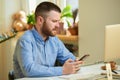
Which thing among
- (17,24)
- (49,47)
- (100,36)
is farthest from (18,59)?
(17,24)

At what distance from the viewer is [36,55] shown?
1.92 metres

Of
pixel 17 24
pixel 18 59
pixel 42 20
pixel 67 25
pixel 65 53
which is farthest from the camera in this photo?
pixel 17 24

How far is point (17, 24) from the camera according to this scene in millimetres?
3832

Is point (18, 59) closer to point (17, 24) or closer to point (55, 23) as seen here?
point (55, 23)

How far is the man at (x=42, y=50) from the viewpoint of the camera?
1.72 meters

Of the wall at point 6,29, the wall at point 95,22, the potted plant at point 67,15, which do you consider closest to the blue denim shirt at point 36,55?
the wall at point 95,22

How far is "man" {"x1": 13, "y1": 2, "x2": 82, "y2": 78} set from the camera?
5.64 feet

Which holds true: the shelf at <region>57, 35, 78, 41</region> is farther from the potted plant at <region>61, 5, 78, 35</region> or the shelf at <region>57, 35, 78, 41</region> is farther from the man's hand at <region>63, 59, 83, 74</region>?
the man's hand at <region>63, 59, 83, 74</region>

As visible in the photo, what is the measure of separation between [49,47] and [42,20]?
0.76ft

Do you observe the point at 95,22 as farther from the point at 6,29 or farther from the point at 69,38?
the point at 6,29

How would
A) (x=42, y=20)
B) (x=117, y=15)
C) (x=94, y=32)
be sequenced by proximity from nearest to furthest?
(x=42, y=20), (x=117, y=15), (x=94, y=32)

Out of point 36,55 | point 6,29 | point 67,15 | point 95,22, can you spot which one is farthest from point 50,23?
point 6,29

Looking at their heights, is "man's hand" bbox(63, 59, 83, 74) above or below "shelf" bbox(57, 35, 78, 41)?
below

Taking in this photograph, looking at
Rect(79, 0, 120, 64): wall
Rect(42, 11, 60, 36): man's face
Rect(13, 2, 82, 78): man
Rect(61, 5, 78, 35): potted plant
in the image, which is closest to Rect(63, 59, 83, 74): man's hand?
Rect(13, 2, 82, 78): man
